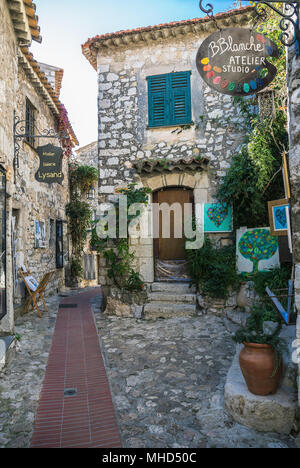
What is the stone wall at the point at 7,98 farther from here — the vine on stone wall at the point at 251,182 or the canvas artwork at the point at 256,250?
the canvas artwork at the point at 256,250

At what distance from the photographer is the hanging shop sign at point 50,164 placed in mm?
6484

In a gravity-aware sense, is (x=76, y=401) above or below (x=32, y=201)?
below

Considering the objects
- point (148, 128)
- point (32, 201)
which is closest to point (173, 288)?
point (148, 128)

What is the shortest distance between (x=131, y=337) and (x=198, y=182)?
3.62 meters

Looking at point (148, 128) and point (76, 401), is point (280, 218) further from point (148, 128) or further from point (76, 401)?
point (148, 128)

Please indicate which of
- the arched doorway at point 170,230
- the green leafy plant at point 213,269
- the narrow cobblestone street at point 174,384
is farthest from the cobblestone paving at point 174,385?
the arched doorway at point 170,230

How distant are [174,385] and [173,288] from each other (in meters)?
3.54

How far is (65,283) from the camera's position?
38.6 ft

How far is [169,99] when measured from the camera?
7.50 meters

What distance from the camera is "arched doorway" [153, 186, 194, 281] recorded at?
7.45 metres

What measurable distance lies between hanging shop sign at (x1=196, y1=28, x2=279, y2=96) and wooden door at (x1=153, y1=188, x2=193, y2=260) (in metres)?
4.00

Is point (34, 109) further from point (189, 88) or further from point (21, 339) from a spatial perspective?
point (21, 339)

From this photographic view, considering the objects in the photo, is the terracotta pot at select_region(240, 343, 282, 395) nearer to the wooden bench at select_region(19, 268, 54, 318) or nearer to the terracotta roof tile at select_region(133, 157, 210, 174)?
the terracotta roof tile at select_region(133, 157, 210, 174)
